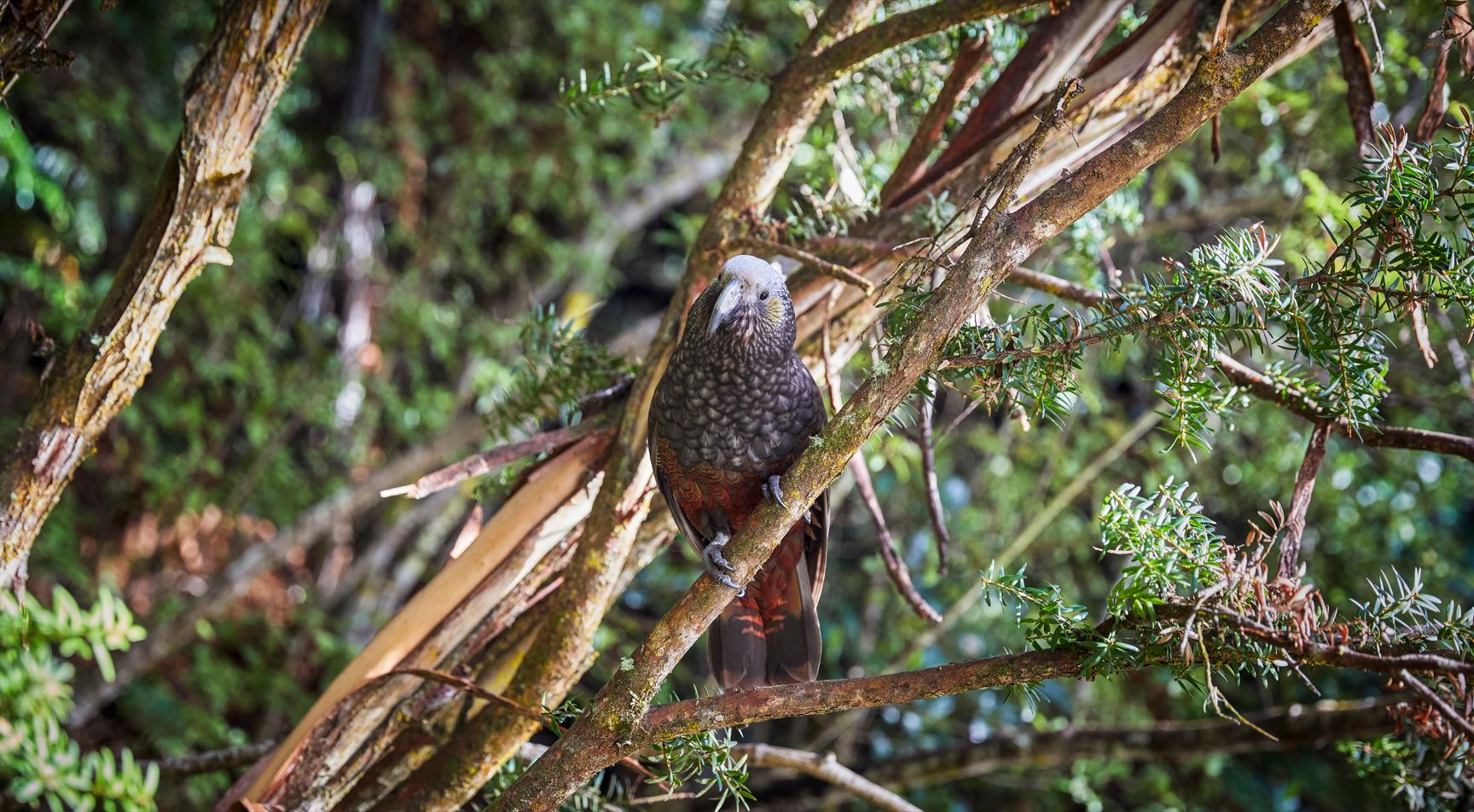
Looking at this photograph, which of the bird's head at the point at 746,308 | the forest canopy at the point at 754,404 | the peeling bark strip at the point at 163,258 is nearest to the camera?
the forest canopy at the point at 754,404

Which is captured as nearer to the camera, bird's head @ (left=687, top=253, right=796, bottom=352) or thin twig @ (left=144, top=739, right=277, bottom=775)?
bird's head @ (left=687, top=253, right=796, bottom=352)

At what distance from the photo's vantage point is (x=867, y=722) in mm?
4012

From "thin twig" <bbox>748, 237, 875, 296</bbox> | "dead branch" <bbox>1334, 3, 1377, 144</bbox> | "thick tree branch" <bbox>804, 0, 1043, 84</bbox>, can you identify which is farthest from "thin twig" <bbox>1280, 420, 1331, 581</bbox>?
"thick tree branch" <bbox>804, 0, 1043, 84</bbox>

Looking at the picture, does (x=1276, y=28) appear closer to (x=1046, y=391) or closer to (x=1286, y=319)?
(x=1286, y=319)

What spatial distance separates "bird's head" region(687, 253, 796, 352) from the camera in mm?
1855

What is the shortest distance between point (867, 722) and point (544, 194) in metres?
2.84

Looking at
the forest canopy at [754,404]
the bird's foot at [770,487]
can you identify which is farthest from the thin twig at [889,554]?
the bird's foot at [770,487]

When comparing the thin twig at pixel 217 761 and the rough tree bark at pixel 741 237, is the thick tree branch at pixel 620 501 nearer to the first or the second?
the rough tree bark at pixel 741 237

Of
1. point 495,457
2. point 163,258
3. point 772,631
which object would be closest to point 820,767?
point 772,631

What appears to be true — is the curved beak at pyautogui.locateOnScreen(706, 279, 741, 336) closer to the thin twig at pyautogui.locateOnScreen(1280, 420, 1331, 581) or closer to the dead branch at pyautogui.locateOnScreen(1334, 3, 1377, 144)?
the thin twig at pyautogui.locateOnScreen(1280, 420, 1331, 581)

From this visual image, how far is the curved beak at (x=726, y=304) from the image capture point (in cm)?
182

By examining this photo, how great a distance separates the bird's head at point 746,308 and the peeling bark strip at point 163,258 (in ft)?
2.73

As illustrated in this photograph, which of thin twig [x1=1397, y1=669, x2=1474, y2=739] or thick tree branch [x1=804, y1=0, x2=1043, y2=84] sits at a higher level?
thick tree branch [x1=804, y1=0, x2=1043, y2=84]

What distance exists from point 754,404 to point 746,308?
0.19 meters
